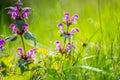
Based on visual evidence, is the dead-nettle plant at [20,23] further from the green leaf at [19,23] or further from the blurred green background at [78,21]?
the blurred green background at [78,21]

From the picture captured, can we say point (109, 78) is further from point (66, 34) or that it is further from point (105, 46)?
point (105, 46)

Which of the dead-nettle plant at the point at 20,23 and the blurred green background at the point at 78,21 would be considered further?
the blurred green background at the point at 78,21

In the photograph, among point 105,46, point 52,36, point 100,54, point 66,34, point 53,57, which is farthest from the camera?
point 52,36

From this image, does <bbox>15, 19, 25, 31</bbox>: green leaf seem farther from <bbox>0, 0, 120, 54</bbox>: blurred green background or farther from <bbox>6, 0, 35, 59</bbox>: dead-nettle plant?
<bbox>0, 0, 120, 54</bbox>: blurred green background

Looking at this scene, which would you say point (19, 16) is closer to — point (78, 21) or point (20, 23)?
point (20, 23)

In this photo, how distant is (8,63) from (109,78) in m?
0.50

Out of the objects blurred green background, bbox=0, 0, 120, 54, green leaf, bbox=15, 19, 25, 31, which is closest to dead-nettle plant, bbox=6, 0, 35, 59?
green leaf, bbox=15, 19, 25, 31

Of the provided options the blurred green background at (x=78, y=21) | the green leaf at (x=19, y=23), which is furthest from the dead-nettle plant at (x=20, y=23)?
the blurred green background at (x=78, y=21)

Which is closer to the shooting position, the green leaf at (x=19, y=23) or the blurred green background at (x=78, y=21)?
the green leaf at (x=19, y=23)

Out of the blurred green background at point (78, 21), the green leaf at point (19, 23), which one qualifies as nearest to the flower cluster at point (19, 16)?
the green leaf at point (19, 23)

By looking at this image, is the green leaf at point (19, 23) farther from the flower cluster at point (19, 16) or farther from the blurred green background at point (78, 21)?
the blurred green background at point (78, 21)

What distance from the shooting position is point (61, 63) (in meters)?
1.95

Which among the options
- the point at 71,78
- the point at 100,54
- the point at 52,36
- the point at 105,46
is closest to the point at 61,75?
the point at 71,78

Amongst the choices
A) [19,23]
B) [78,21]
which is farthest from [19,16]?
[78,21]
